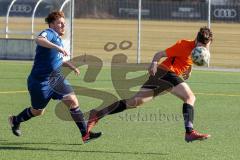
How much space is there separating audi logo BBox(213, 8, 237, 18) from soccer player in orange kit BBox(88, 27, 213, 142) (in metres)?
22.4

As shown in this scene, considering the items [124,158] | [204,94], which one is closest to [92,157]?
[124,158]

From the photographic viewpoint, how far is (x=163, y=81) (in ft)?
36.5

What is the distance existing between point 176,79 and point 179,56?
36cm

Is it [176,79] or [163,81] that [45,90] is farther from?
[176,79]

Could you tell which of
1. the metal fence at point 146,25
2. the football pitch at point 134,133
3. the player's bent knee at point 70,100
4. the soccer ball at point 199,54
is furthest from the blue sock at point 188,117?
the metal fence at point 146,25

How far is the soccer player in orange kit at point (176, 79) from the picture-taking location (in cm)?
1072

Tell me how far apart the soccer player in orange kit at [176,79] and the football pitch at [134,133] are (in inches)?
14.0

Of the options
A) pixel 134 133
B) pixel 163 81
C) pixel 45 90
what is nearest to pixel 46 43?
pixel 45 90

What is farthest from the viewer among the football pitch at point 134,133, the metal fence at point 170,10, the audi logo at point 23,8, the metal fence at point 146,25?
the metal fence at point 170,10

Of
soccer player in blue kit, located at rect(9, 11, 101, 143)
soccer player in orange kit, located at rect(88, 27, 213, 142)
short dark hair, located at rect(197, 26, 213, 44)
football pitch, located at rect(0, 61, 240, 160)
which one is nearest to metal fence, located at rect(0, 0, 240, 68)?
football pitch, located at rect(0, 61, 240, 160)

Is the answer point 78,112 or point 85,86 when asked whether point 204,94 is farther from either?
point 78,112

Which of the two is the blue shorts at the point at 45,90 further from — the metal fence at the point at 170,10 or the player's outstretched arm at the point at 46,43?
the metal fence at the point at 170,10

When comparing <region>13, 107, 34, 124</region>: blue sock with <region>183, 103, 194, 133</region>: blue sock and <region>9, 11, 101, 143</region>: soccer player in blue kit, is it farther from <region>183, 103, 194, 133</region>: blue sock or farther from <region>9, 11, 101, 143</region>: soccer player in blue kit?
<region>183, 103, 194, 133</region>: blue sock

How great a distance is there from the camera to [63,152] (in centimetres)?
1003
